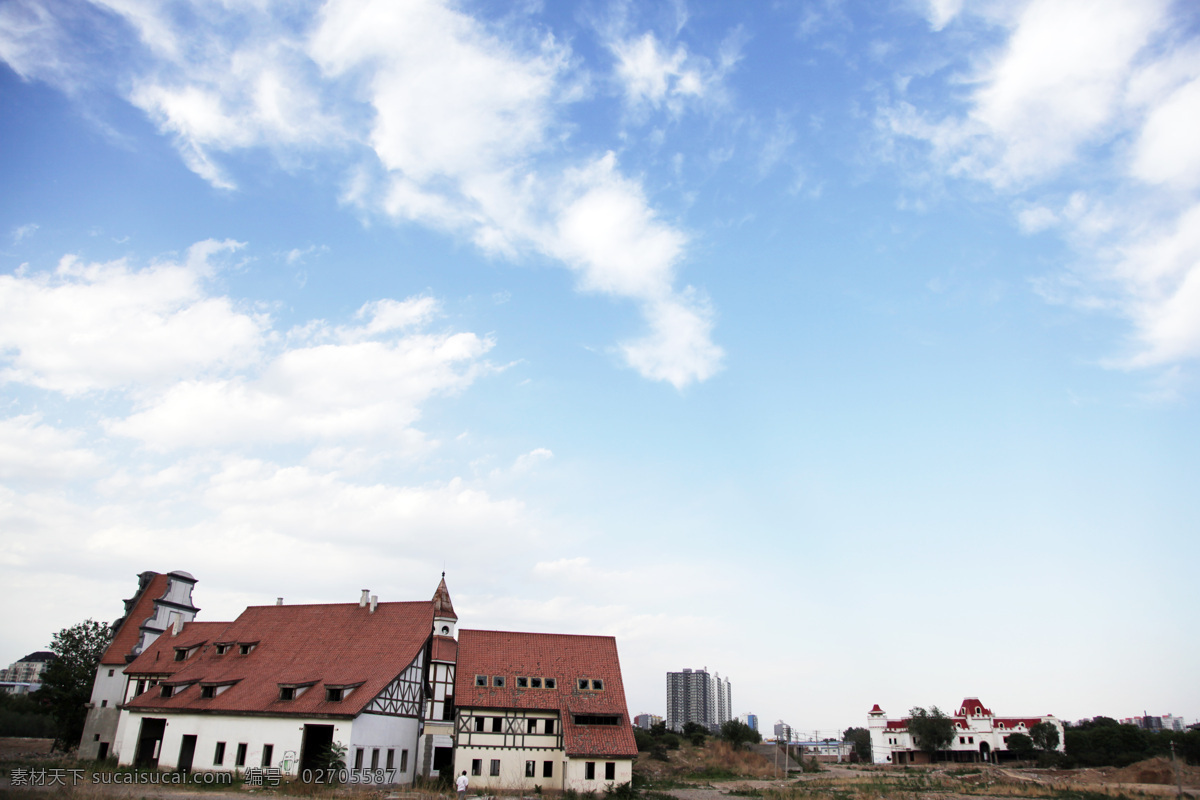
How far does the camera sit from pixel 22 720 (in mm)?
69750

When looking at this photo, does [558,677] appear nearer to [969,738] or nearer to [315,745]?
[315,745]

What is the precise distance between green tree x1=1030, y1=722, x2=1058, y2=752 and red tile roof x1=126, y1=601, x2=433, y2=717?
84381mm

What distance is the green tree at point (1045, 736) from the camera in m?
86.3

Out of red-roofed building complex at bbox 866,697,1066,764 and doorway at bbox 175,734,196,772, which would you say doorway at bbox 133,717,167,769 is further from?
red-roofed building complex at bbox 866,697,1066,764

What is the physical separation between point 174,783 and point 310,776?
553 centimetres

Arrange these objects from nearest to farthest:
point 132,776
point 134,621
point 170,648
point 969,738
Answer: point 132,776
point 170,648
point 134,621
point 969,738

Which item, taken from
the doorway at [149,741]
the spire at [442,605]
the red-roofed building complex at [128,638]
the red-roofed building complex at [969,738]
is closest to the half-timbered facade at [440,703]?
the spire at [442,605]

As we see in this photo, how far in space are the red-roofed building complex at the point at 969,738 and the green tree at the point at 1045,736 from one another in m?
1.19

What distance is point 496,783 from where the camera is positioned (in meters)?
34.9

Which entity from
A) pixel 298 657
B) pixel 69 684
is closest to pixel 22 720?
pixel 69 684

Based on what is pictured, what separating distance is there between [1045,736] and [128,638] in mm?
98543

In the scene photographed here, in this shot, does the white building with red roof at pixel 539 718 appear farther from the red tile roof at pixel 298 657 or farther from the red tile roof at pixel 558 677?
the red tile roof at pixel 298 657

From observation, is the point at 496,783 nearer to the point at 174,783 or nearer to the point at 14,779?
the point at 174,783

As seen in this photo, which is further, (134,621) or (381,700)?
(134,621)
